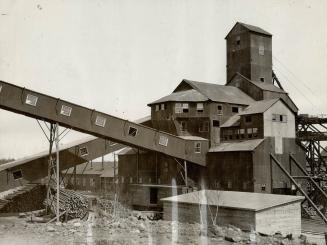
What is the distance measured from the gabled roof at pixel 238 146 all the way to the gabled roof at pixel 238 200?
5883mm

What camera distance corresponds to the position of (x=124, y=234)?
24641mm

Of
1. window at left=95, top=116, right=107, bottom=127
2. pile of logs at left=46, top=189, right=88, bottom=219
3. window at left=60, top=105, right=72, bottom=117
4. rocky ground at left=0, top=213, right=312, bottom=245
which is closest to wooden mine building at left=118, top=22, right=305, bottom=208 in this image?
window at left=95, top=116, right=107, bottom=127

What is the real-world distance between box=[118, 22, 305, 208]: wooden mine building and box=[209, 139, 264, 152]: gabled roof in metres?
0.08

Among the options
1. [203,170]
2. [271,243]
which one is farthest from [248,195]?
[203,170]

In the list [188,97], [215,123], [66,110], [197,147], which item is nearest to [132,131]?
[66,110]

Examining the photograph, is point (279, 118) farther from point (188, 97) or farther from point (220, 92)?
point (188, 97)

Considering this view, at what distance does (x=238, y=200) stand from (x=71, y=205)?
12.3 metres

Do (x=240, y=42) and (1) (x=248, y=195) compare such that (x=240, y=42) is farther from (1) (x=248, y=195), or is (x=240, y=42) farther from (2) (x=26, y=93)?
(2) (x=26, y=93)

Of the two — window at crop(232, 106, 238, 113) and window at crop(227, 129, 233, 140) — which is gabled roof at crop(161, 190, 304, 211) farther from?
window at crop(232, 106, 238, 113)

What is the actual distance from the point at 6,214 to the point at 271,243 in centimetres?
2324

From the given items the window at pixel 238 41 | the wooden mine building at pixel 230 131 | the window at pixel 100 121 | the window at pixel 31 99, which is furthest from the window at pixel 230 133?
the window at pixel 31 99

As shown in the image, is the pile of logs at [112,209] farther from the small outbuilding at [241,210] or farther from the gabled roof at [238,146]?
the gabled roof at [238,146]

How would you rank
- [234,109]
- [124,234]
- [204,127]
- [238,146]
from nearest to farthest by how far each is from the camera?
[124,234] → [238,146] → [204,127] → [234,109]

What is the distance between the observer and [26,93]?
1159 inches
